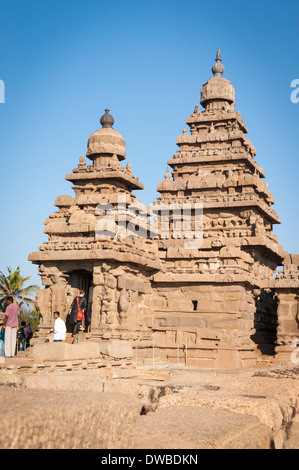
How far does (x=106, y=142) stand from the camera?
85.8ft

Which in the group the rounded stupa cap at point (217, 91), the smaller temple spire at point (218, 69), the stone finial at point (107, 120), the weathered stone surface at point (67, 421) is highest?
the smaller temple spire at point (218, 69)

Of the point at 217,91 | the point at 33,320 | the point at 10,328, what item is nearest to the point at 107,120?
the point at 217,91

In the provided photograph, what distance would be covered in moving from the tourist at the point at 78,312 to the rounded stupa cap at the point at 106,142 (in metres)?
9.52

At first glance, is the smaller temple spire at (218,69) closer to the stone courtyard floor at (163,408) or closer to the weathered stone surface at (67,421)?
the stone courtyard floor at (163,408)

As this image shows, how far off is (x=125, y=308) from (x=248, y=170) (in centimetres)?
1158

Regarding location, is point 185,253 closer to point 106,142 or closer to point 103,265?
point 103,265

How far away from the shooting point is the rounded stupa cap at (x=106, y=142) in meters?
26.0

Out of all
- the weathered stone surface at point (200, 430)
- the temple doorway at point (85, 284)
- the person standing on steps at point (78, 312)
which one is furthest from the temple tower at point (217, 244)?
the weathered stone surface at point (200, 430)

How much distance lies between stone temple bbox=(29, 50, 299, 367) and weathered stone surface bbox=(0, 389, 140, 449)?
1274cm

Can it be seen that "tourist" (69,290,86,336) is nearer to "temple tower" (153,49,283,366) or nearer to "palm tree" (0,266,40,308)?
"temple tower" (153,49,283,366)

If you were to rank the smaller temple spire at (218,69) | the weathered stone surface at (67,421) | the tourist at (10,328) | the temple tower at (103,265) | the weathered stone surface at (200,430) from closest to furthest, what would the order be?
the weathered stone surface at (67,421), the weathered stone surface at (200,430), the tourist at (10,328), the temple tower at (103,265), the smaller temple spire at (218,69)

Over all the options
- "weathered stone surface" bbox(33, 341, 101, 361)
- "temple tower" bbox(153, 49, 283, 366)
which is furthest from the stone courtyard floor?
"temple tower" bbox(153, 49, 283, 366)

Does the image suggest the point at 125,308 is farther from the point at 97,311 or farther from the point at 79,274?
the point at 79,274
